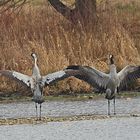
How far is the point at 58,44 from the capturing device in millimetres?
20156

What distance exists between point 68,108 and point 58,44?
319 centimetres

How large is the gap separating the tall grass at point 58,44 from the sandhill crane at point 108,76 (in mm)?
2431

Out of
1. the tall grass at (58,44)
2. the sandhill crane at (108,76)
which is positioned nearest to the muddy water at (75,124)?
the sandhill crane at (108,76)

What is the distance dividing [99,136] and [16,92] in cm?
646

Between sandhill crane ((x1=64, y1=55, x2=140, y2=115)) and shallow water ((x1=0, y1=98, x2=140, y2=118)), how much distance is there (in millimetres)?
516

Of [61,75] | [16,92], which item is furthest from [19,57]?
[61,75]

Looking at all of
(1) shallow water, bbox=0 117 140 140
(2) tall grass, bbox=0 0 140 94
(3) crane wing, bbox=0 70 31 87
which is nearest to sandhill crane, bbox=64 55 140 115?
(3) crane wing, bbox=0 70 31 87

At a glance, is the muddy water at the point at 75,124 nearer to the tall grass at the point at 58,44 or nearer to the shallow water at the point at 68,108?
the shallow water at the point at 68,108

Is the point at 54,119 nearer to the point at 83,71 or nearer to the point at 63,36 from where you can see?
the point at 83,71

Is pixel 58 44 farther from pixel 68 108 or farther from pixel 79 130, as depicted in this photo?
pixel 79 130

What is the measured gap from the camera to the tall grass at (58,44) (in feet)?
65.1

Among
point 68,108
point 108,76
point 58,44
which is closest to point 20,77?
point 68,108

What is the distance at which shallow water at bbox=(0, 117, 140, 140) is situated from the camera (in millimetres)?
13070

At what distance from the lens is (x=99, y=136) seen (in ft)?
43.0
